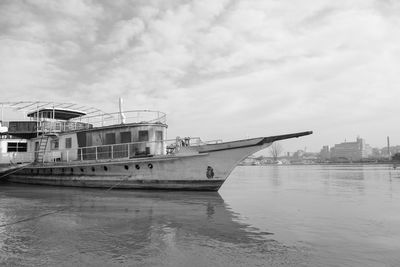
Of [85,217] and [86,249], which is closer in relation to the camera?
[86,249]

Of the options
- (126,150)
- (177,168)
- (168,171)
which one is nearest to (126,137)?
(126,150)

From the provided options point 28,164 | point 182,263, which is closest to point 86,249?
point 182,263

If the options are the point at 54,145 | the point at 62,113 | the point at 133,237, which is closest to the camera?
the point at 133,237

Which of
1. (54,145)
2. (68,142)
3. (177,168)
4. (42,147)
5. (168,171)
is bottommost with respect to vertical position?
(168,171)

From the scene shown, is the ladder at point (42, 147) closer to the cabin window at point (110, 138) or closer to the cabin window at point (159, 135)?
the cabin window at point (110, 138)

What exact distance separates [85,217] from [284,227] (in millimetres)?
6337

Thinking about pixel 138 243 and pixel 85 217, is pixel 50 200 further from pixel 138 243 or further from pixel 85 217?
Result: pixel 138 243

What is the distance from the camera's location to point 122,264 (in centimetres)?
646

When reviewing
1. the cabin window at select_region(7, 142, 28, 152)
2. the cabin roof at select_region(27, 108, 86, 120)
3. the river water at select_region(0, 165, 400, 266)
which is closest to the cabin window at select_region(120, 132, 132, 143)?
the river water at select_region(0, 165, 400, 266)

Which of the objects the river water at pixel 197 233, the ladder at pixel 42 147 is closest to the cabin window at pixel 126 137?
the river water at pixel 197 233

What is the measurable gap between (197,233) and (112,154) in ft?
39.9

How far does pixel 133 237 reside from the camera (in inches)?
334

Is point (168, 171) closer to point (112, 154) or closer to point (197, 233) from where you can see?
point (112, 154)

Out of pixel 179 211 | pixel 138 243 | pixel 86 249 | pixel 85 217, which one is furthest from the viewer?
pixel 179 211
